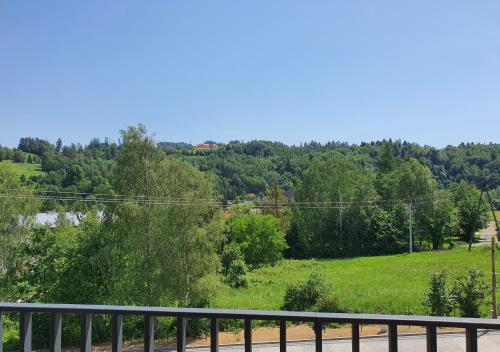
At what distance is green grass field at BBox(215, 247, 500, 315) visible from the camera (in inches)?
764

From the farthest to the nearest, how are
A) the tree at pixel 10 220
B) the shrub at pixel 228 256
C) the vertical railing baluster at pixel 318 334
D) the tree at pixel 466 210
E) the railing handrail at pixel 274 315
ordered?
the tree at pixel 466 210 → the shrub at pixel 228 256 → the tree at pixel 10 220 → the vertical railing baluster at pixel 318 334 → the railing handrail at pixel 274 315

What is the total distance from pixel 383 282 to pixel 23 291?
18.4 m

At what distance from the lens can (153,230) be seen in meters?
16.5

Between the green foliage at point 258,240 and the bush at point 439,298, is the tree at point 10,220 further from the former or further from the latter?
the bush at point 439,298

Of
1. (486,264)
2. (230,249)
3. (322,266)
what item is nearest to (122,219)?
(230,249)

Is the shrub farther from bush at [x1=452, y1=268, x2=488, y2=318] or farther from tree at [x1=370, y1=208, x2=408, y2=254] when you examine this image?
tree at [x1=370, y1=208, x2=408, y2=254]

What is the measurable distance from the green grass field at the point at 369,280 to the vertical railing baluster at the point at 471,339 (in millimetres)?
17135

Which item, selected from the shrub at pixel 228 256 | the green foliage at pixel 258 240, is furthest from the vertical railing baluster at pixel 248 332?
the green foliage at pixel 258 240

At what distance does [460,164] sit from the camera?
86750mm

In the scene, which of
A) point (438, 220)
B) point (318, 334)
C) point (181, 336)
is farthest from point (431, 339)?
point (438, 220)

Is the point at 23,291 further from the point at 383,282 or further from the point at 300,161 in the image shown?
the point at 300,161

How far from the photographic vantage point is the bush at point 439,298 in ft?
55.3

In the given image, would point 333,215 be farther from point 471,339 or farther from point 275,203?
point 471,339

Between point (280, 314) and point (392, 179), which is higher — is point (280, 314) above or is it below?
below
